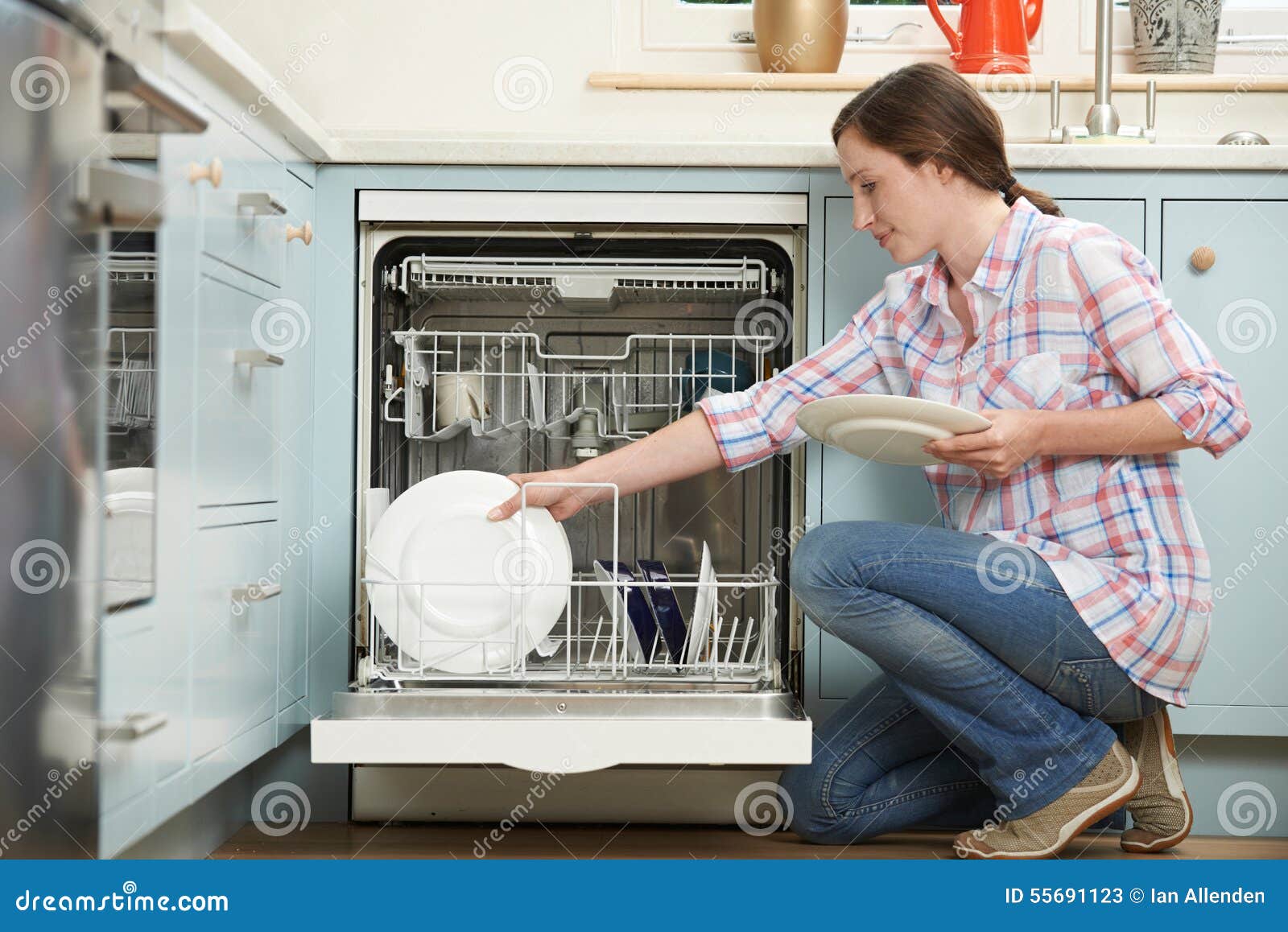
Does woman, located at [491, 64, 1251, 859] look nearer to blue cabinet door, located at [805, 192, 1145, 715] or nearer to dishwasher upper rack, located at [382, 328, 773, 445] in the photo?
blue cabinet door, located at [805, 192, 1145, 715]

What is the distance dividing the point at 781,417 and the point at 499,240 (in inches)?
18.3

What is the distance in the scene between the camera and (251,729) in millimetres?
1408

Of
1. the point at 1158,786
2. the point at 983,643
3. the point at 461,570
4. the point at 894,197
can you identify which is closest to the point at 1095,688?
Answer: the point at 983,643

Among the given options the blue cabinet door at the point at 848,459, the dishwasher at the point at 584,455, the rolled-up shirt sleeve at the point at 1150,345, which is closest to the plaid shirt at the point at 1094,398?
the rolled-up shirt sleeve at the point at 1150,345

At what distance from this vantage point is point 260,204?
137 cm

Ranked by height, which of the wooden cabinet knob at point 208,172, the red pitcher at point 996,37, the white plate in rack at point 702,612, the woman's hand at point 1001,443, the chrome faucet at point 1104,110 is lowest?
the white plate in rack at point 702,612

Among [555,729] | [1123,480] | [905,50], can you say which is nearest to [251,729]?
[555,729]

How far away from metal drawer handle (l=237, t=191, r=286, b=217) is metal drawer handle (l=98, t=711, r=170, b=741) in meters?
0.55

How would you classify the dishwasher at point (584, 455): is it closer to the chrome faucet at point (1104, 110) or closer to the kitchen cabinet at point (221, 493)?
the kitchen cabinet at point (221, 493)

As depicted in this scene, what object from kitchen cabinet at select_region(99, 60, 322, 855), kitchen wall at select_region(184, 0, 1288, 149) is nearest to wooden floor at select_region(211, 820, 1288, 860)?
kitchen cabinet at select_region(99, 60, 322, 855)

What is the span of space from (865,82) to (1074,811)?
1298 mm

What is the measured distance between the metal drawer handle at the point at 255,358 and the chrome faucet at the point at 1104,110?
4.17ft

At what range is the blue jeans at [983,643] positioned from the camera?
135cm

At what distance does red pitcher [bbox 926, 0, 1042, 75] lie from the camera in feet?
6.89
